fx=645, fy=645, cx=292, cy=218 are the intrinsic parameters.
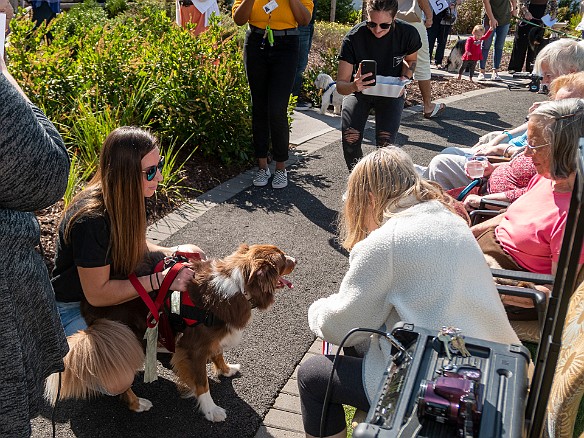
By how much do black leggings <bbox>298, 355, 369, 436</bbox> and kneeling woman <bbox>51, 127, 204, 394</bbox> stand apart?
32.3 inches

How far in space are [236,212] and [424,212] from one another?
11.0 feet

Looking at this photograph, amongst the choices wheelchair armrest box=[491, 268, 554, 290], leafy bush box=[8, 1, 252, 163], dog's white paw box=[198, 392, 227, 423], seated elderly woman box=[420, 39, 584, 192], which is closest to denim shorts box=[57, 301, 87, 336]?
dog's white paw box=[198, 392, 227, 423]

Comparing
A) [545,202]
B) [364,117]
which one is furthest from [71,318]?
[364,117]

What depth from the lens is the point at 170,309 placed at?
10.6 ft

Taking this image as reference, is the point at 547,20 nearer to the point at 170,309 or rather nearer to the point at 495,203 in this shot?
the point at 495,203

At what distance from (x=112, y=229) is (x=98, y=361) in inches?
23.9

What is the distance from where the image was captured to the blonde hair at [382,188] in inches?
108

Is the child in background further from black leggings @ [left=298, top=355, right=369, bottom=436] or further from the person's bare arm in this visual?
black leggings @ [left=298, top=355, right=369, bottom=436]

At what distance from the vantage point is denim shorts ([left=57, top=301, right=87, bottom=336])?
10.4 ft

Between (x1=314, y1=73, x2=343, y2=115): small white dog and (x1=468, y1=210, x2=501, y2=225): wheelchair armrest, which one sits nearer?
(x1=468, y1=210, x2=501, y2=225): wheelchair armrest

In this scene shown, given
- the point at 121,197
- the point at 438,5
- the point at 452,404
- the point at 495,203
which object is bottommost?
→ the point at 495,203

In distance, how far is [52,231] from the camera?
4.73 metres

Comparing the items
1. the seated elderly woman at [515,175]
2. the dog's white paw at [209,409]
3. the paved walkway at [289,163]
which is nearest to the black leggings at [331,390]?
the paved walkway at [289,163]

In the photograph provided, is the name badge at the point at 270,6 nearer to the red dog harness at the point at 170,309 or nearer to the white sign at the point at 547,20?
the red dog harness at the point at 170,309
